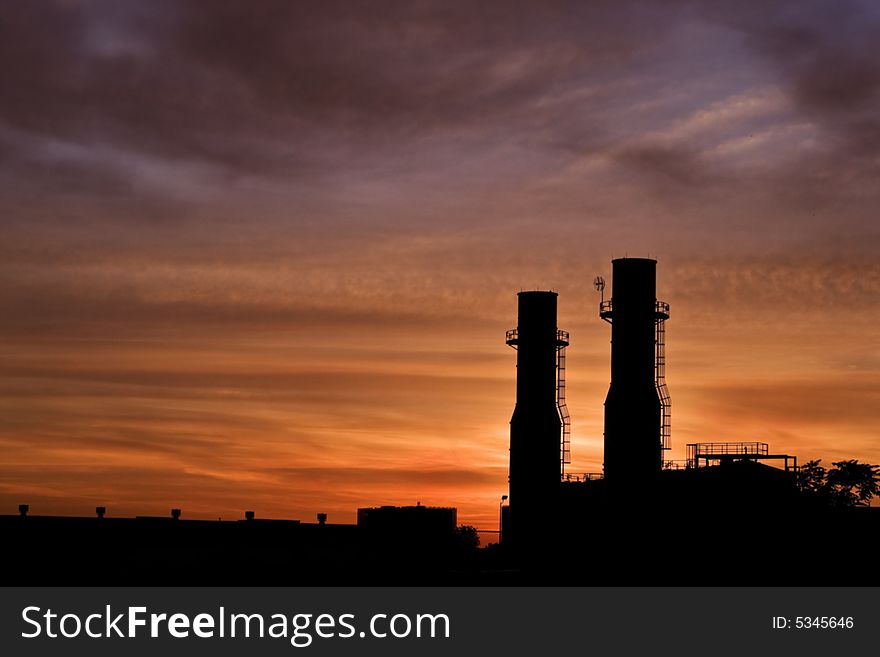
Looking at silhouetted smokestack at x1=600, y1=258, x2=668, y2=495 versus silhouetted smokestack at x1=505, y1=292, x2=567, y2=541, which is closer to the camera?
silhouetted smokestack at x1=600, y1=258, x2=668, y2=495

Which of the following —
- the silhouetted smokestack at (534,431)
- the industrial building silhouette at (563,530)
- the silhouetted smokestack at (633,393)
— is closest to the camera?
the industrial building silhouette at (563,530)

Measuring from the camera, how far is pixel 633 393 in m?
85.1

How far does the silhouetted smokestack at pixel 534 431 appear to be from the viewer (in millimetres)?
89938

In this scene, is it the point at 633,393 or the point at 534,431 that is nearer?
the point at 633,393

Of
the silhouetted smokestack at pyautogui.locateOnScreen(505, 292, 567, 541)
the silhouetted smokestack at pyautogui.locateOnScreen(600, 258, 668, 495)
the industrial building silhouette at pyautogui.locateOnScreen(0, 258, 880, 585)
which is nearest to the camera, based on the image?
the industrial building silhouette at pyautogui.locateOnScreen(0, 258, 880, 585)

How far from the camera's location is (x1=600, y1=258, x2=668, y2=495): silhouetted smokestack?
280 ft

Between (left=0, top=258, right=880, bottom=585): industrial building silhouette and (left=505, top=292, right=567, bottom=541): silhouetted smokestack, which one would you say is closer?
(left=0, top=258, right=880, bottom=585): industrial building silhouette

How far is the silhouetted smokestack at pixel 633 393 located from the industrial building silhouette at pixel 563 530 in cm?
9

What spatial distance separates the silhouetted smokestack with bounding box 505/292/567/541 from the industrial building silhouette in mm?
89

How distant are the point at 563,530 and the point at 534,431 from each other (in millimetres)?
6818

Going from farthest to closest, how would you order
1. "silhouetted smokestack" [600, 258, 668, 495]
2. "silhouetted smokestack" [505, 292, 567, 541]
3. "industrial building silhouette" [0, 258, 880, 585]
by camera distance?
"silhouetted smokestack" [505, 292, 567, 541], "silhouetted smokestack" [600, 258, 668, 495], "industrial building silhouette" [0, 258, 880, 585]

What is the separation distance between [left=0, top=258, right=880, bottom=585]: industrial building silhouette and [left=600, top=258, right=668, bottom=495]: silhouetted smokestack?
9cm

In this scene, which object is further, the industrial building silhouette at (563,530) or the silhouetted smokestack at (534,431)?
the silhouetted smokestack at (534,431)
